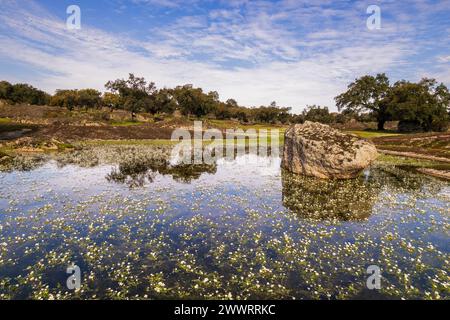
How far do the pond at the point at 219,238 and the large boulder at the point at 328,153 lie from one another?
285 cm

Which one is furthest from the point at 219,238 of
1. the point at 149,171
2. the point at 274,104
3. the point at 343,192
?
the point at 274,104

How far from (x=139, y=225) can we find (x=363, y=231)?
12.4 meters

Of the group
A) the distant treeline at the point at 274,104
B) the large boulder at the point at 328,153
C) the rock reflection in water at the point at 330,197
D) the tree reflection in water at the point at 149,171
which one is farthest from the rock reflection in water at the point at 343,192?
the distant treeline at the point at 274,104

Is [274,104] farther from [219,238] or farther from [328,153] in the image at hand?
[219,238]

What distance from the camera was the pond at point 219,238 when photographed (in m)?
10.6

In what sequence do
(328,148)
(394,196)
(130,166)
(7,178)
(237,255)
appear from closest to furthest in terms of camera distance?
1. (237,255)
2. (394,196)
3. (7,178)
4. (328,148)
5. (130,166)

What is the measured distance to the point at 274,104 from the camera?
7815 inches

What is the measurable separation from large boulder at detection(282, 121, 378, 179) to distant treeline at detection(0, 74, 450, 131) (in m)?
75.0

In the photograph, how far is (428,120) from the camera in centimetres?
9619

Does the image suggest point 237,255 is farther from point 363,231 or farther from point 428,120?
point 428,120

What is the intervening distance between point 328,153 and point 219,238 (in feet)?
62.4

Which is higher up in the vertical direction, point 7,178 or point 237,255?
point 7,178

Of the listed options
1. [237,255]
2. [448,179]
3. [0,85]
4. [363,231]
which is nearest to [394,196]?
[363,231]

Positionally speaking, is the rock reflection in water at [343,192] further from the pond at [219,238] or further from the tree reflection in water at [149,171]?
the tree reflection in water at [149,171]
